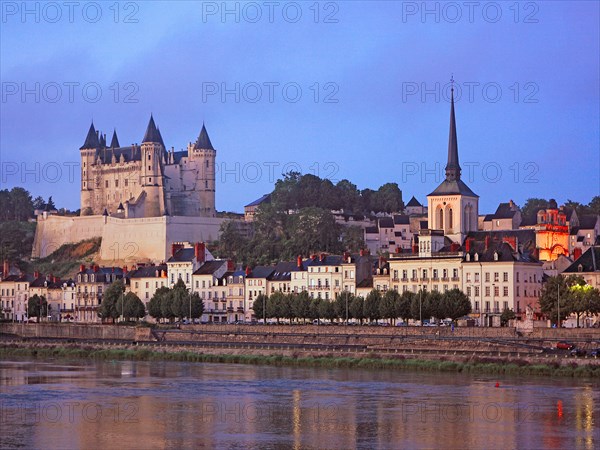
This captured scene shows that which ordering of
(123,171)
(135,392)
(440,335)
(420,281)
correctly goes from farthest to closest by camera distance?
(123,171) < (420,281) < (440,335) < (135,392)

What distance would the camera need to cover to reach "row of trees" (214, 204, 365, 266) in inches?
3946

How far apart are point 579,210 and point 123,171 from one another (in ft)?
140

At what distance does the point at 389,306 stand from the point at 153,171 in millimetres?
55800

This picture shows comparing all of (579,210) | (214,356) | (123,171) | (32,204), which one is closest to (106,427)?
(214,356)

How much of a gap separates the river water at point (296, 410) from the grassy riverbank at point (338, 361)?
1371 millimetres

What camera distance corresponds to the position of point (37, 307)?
9281cm

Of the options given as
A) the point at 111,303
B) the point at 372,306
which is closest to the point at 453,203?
the point at 372,306

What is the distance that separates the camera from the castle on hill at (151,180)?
119688 mm

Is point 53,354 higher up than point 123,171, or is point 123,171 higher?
point 123,171

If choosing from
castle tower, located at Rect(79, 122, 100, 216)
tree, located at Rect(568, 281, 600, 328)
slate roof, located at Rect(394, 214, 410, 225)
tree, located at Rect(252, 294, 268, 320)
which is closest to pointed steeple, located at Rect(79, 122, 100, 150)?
castle tower, located at Rect(79, 122, 100, 216)

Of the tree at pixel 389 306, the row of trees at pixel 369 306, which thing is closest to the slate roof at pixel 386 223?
the row of trees at pixel 369 306

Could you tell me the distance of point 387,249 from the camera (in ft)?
341

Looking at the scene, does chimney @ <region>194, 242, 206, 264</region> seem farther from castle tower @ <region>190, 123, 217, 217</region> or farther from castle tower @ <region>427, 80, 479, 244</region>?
castle tower @ <region>190, 123, 217, 217</region>

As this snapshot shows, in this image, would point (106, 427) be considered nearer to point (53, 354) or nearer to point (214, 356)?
point (214, 356)
